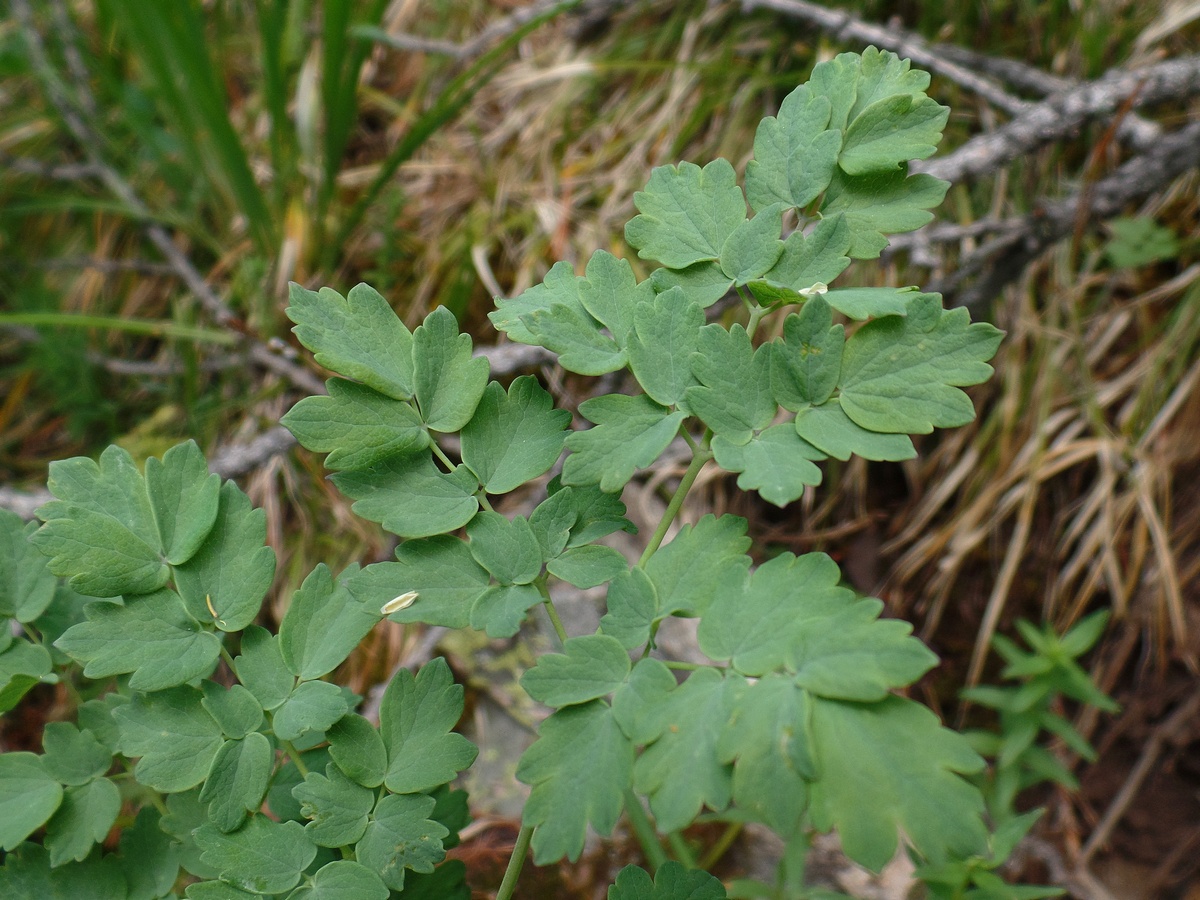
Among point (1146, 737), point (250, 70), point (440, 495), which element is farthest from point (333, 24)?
point (1146, 737)

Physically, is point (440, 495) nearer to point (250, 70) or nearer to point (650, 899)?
point (650, 899)

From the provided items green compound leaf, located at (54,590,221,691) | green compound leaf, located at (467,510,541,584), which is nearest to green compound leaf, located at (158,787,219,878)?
green compound leaf, located at (54,590,221,691)

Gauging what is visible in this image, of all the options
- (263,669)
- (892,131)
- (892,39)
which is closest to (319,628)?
(263,669)

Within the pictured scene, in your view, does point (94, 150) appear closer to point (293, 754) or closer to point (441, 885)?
point (293, 754)

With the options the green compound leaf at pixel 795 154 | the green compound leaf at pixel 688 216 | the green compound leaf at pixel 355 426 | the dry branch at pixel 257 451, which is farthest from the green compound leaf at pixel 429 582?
the dry branch at pixel 257 451

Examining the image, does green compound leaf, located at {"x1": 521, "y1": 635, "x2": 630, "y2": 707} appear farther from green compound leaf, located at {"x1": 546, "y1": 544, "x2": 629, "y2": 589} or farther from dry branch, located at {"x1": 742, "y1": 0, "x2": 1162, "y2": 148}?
dry branch, located at {"x1": 742, "y1": 0, "x2": 1162, "y2": 148}
